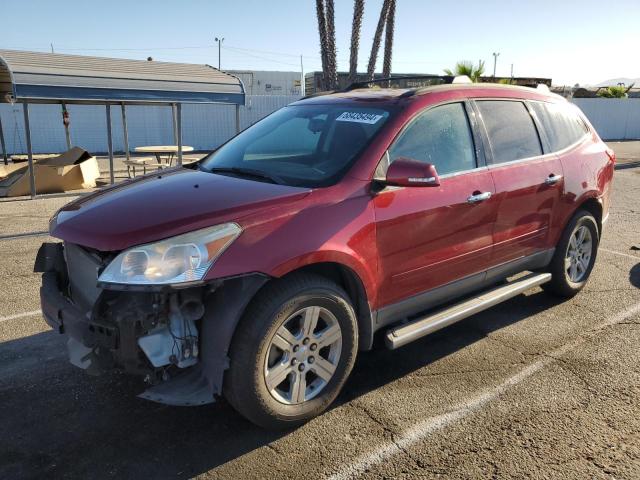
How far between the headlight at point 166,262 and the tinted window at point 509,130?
2407 mm

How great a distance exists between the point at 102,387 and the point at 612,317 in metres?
4.08

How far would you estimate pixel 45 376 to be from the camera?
146 inches

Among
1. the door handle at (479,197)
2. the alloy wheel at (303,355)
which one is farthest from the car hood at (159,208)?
the door handle at (479,197)

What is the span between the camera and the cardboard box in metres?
11.0

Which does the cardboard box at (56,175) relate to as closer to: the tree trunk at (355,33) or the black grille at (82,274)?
the black grille at (82,274)

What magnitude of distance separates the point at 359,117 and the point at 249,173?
84 cm

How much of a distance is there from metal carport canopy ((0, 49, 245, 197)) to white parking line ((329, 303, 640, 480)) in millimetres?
A: 9536

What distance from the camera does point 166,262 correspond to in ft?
8.82

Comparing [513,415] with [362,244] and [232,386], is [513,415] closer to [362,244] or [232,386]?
[362,244]

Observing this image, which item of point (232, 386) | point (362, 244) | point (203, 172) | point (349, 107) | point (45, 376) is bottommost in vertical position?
point (45, 376)

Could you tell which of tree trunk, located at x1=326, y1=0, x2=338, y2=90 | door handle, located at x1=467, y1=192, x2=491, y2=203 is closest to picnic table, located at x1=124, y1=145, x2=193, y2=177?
tree trunk, located at x1=326, y1=0, x2=338, y2=90

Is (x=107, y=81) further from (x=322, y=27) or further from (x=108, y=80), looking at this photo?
(x=322, y=27)

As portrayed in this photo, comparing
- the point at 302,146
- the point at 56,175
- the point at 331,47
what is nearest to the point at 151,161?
the point at 56,175

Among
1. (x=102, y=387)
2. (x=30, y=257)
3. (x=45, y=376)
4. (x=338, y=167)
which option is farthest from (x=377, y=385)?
(x=30, y=257)
